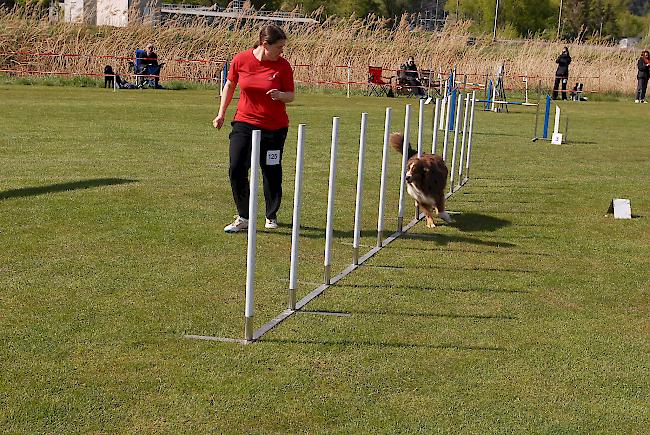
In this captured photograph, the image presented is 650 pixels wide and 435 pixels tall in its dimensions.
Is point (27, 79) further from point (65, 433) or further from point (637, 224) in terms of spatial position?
point (65, 433)

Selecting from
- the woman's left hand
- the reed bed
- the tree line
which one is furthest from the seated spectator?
the tree line

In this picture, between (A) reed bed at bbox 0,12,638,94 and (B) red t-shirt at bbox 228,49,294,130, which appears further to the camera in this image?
(A) reed bed at bbox 0,12,638,94

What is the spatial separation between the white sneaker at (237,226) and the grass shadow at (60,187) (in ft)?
Result: 8.80

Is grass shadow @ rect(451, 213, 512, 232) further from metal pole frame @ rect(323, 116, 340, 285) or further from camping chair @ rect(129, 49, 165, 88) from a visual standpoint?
camping chair @ rect(129, 49, 165, 88)

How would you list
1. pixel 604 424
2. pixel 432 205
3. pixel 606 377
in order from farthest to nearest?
pixel 432 205
pixel 606 377
pixel 604 424

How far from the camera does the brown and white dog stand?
28.8ft

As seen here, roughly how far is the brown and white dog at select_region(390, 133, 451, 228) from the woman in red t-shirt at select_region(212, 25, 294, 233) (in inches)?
54.8

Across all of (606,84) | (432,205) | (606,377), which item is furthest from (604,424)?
(606,84)

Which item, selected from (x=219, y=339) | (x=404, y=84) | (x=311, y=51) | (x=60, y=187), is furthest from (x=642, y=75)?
(x=219, y=339)

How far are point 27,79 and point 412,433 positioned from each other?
3040 cm

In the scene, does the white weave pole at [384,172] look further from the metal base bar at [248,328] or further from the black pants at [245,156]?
the metal base bar at [248,328]

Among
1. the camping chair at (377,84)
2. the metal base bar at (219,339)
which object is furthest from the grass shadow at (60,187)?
the camping chair at (377,84)

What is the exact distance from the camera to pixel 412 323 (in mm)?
5605

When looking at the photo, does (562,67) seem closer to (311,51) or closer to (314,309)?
(311,51)
